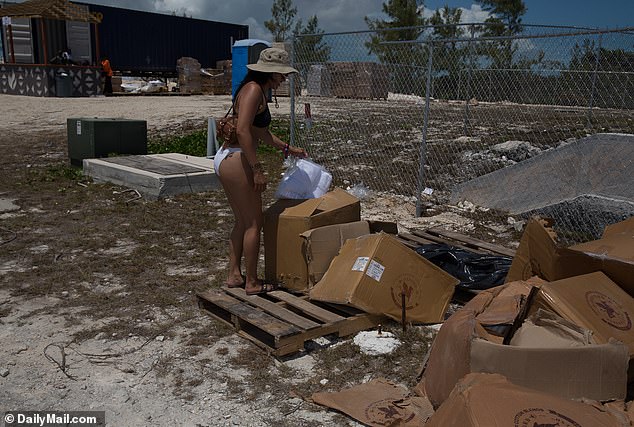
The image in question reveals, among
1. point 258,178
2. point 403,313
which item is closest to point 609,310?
point 403,313

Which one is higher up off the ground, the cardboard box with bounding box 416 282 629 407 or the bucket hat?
the bucket hat

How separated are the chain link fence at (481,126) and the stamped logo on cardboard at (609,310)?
300 centimetres

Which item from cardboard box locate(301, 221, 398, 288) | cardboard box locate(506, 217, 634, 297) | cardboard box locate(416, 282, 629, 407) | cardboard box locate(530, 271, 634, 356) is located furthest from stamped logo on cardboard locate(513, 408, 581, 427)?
cardboard box locate(301, 221, 398, 288)

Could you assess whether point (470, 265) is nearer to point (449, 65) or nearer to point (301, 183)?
point (301, 183)

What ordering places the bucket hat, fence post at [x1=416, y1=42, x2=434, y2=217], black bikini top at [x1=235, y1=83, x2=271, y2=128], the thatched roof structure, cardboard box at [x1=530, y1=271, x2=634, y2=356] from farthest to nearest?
the thatched roof structure, fence post at [x1=416, y1=42, x2=434, y2=217], black bikini top at [x1=235, y1=83, x2=271, y2=128], the bucket hat, cardboard box at [x1=530, y1=271, x2=634, y2=356]

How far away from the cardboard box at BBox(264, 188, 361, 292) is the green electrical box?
540cm

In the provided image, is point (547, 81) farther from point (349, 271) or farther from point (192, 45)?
point (192, 45)

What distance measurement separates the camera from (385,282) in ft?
12.1

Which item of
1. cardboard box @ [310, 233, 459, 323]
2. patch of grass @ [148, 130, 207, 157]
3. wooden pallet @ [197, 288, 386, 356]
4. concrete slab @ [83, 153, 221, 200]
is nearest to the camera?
wooden pallet @ [197, 288, 386, 356]

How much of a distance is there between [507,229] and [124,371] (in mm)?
4451

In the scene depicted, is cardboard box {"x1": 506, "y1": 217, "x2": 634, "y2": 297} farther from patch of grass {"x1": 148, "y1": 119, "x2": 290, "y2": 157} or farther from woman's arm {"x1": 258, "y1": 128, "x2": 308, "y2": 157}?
patch of grass {"x1": 148, "y1": 119, "x2": 290, "y2": 157}

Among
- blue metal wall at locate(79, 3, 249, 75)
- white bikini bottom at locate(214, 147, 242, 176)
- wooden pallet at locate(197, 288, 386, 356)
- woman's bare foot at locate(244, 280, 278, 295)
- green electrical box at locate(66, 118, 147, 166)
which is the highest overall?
blue metal wall at locate(79, 3, 249, 75)
